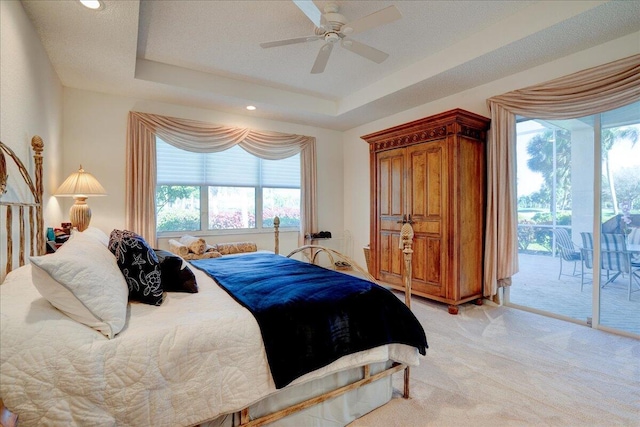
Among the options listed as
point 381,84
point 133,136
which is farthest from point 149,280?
point 381,84

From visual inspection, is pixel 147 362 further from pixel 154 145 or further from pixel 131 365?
pixel 154 145

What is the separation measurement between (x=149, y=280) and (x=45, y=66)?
2626 mm

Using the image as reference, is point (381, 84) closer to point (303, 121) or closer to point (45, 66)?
point (303, 121)

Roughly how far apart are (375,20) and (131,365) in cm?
259

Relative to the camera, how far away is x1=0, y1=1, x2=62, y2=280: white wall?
1800 mm

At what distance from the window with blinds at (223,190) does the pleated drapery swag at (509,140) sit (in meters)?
3.11

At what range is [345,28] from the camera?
2.34 m

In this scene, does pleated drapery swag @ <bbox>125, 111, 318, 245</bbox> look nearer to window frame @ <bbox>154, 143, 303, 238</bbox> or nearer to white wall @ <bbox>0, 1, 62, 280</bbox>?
window frame @ <bbox>154, 143, 303, 238</bbox>

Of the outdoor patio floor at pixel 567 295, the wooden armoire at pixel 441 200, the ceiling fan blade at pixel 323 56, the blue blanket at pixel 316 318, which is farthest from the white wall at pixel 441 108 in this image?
the blue blanket at pixel 316 318

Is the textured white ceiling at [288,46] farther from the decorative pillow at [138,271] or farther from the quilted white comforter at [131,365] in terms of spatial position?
the quilted white comforter at [131,365]

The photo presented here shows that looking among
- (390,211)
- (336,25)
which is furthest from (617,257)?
(336,25)

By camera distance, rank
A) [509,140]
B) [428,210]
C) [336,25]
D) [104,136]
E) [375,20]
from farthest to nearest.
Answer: [104,136] < [428,210] < [509,140] < [336,25] < [375,20]

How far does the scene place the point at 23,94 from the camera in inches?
83.2

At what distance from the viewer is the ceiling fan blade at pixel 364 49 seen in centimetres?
256
